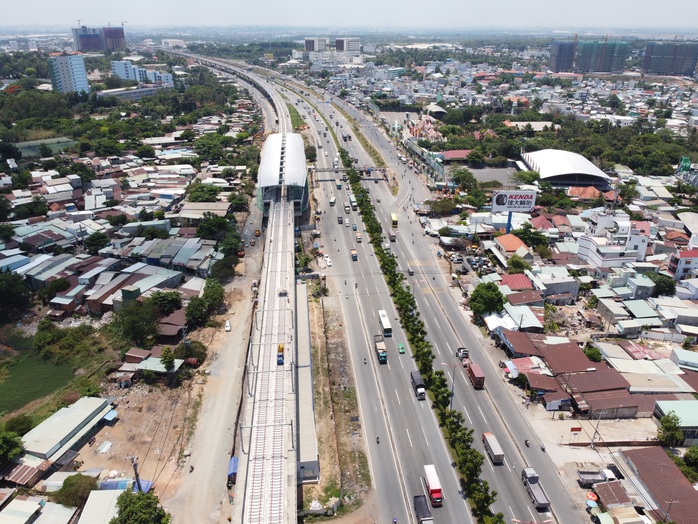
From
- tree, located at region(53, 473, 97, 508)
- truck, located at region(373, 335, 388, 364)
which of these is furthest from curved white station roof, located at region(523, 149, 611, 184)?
tree, located at region(53, 473, 97, 508)

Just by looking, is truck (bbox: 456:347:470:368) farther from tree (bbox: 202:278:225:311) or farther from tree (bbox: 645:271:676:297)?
tree (bbox: 202:278:225:311)

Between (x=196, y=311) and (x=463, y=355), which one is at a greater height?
(x=196, y=311)

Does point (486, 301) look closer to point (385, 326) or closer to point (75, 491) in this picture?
point (385, 326)

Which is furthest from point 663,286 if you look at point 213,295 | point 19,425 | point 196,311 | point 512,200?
point 19,425

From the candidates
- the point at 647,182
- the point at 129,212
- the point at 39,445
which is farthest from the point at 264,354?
the point at 647,182

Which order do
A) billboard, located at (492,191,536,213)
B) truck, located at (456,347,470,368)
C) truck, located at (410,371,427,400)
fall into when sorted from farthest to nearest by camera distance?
billboard, located at (492,191,536,213) < truck, located at (456,347,470,368) < truck, located at (410,371,427,400)

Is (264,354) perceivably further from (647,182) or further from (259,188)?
(647,182)

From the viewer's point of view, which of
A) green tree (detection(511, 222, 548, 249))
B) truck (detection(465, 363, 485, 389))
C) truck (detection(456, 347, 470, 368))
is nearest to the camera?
truck (detection(465, 363, 485, 389))
